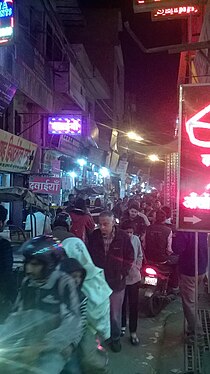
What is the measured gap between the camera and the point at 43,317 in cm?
285

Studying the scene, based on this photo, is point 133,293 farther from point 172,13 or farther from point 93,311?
point 172,13

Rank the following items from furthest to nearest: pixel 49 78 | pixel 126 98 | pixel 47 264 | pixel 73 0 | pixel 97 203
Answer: pixel 126 98 < pixel 73 0 < pixel 49 78 < pixel 97 203 < pixel 47 264

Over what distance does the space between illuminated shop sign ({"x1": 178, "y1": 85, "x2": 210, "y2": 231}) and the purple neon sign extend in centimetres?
1468

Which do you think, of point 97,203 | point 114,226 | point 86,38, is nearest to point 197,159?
point 114,226

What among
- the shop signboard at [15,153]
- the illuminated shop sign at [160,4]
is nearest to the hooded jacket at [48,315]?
the illuminated shop sign at [160,4]

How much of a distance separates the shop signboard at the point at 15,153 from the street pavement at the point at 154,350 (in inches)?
283

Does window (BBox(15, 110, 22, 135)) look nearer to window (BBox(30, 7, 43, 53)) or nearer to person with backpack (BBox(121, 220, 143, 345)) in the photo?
window (BBox(30, 7, 43, 53))

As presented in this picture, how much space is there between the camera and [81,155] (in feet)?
86.7

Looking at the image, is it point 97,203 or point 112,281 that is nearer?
point 112,281

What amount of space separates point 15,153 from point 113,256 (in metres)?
8.94

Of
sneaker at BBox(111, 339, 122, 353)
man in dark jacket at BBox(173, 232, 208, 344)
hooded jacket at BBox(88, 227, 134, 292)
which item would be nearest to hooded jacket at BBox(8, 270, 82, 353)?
hooded jacket at BBox(88, 227, 134, 292)

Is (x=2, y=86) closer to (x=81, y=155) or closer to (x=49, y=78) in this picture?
(x=49, y=78)

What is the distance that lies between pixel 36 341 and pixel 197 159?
2204 mm

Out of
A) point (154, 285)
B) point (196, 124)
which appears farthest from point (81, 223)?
point (196, 124)
